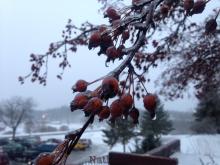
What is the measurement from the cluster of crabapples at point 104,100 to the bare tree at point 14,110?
70.5m

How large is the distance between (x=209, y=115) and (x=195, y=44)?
111 feet

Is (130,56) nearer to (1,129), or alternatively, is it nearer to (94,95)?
(94,95)

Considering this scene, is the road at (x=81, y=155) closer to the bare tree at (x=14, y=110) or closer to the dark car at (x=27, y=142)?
the dark car at (x=27, y=142)

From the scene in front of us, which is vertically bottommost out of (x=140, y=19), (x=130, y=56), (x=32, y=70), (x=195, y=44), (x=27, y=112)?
(x=130, y=56)

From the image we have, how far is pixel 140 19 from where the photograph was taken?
2064 millimetres

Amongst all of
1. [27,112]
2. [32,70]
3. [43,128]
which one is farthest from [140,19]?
[43,128]

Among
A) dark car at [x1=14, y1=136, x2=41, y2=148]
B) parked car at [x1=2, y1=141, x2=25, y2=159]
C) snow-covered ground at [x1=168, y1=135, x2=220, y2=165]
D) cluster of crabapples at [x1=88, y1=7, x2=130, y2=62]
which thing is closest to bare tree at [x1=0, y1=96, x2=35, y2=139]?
dark car at [x1=14, y1=136, x2=41, y2=148]

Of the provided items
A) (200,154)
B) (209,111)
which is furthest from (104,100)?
(209,111)

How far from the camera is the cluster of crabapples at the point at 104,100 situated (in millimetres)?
1624

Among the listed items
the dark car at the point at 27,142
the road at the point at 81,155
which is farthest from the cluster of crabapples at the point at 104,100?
the dark car at the point at 27,142

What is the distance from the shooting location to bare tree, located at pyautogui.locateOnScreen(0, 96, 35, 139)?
73125 millimetres

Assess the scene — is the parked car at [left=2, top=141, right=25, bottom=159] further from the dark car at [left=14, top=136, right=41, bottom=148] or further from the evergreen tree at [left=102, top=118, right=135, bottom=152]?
the evergreen tree at [left=102, top=118, right=135, bottom=152]

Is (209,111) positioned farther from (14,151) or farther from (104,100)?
(104,100)

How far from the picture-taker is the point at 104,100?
1687mm
